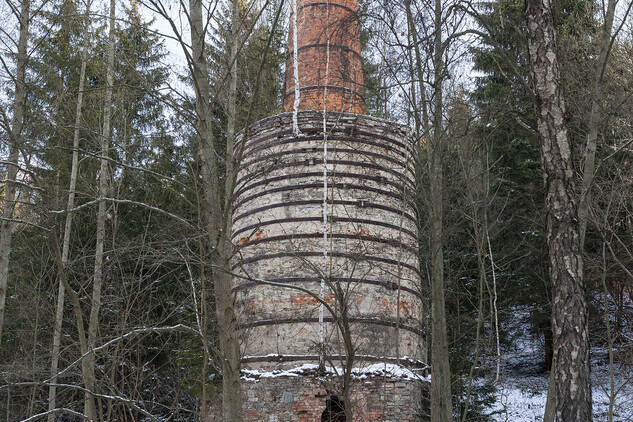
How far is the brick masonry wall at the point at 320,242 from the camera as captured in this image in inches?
380

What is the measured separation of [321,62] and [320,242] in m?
3.30

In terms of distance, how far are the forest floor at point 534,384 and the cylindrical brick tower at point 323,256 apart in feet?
10.6

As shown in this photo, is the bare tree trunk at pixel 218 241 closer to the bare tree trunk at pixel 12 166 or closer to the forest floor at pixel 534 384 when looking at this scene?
the bare tree trunk at pixel 12 166

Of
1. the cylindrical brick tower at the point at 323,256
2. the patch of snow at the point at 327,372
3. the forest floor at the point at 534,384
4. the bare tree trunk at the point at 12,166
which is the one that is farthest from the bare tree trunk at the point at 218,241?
the forest floor at the point at 534,384

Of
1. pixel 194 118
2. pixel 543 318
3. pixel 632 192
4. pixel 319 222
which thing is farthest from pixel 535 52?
pixel 543 318

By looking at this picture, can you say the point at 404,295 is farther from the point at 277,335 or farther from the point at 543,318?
the point at 543,318

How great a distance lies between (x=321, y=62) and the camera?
11.2 m

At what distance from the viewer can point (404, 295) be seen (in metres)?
10.3

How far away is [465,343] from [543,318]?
85.5 inches

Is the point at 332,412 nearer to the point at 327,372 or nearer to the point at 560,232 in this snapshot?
the point at 327,372

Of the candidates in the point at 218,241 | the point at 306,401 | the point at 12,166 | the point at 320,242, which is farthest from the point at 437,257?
the point at 12,166

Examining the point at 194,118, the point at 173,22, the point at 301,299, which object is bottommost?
the point at 301,299

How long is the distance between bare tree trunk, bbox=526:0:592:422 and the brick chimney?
5.73 meters

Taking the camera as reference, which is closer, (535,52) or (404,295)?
(535,52)
